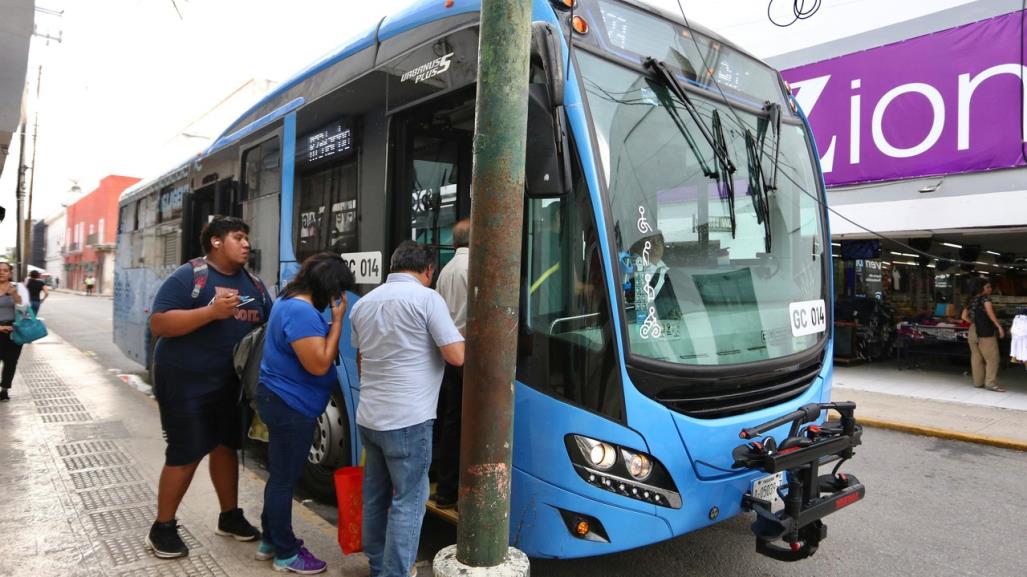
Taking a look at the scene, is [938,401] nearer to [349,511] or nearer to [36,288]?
[349,511]

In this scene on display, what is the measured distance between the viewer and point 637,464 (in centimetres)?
291

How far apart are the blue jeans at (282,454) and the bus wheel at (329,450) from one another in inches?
38.1

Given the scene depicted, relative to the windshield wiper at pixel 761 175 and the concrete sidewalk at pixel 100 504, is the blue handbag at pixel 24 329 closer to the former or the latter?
the concrete sidewalk at pixel 100 504

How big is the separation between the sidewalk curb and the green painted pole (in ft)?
22.5

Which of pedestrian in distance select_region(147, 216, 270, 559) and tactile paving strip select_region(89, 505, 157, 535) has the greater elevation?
pedestrian in distance select_region(147, 216, 270, 559)

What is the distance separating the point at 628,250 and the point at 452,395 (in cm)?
129

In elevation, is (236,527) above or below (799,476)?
below

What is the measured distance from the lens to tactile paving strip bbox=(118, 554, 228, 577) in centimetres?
329

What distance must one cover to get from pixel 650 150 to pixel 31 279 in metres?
14.7

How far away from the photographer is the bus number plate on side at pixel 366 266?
3943mm

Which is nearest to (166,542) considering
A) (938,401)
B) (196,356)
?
(196,356)

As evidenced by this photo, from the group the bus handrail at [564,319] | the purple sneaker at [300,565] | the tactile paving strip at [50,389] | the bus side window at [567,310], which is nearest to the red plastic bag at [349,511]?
the purple sneaker at [300,565]

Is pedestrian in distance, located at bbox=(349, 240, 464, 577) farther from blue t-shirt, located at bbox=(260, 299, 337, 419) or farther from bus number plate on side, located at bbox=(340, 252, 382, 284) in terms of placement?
bus number plate on side, located at bbox=(340, 252, 382, 284)

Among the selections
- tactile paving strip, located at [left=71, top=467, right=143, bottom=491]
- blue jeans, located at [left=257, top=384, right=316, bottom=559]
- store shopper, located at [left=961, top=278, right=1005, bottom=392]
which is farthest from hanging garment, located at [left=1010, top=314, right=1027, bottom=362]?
tactile paving strip, located at [left=71, top=467, right=143, bottom=491]
